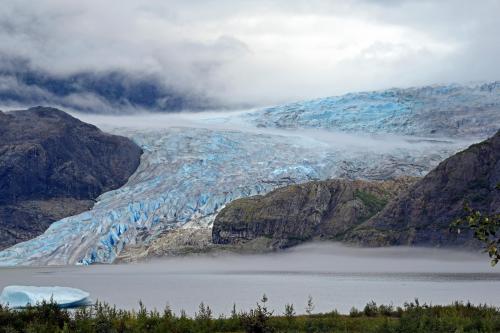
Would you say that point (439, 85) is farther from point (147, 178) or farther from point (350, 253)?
point (147, 178)

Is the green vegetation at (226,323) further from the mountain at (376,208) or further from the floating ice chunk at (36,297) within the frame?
the mountain at (376,208)

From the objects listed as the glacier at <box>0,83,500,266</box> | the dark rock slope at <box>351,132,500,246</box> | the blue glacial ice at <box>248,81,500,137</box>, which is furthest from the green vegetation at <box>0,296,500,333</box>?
the blue glacial ice at <box>248,81,500,137</box>

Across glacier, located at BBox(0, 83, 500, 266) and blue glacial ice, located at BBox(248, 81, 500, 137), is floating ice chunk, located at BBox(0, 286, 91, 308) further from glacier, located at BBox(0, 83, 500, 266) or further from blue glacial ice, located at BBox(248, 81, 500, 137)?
blue glacial ice, located at BBox(248, 81, 500, 137)

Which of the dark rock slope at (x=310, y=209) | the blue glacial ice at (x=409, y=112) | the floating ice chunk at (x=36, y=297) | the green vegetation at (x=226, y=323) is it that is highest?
the blue glacial ice at (x=409, y=112)

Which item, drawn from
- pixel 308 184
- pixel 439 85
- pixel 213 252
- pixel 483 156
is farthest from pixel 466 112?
pixel 213 252

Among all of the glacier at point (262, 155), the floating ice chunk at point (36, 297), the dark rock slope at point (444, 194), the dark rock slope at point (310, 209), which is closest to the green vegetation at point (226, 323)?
the floating ice chunk at point (36, 297)
